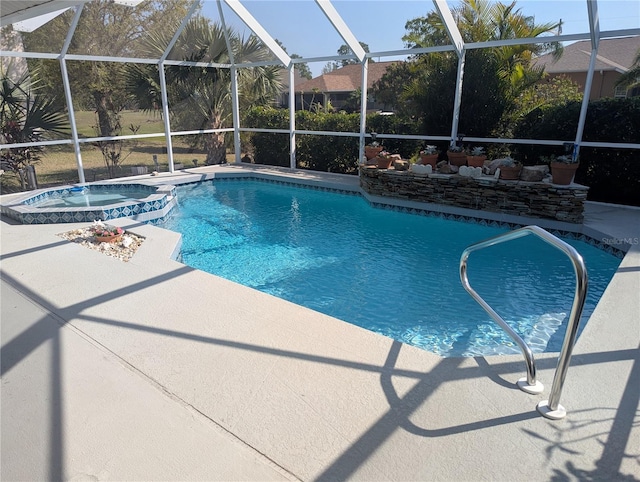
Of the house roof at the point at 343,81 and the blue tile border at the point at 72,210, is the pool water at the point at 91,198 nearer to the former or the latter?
the blue tile border at the point at 72,210

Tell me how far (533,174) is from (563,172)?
0.52 meters

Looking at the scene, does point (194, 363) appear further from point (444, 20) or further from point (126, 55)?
point (126, 55)

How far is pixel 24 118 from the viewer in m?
9.38

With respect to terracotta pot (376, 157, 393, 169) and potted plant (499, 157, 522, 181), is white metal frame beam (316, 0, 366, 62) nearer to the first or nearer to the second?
terracotta pot (376, 157, 393, 169)

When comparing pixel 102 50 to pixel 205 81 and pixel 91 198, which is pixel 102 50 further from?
pixel 91 198

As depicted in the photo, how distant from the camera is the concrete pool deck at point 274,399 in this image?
220 centimetres

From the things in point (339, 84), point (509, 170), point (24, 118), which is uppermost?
point (339, 84)

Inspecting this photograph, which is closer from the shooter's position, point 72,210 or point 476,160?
point 72,210

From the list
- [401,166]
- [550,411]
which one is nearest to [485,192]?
[401,166]

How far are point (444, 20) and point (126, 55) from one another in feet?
24.9

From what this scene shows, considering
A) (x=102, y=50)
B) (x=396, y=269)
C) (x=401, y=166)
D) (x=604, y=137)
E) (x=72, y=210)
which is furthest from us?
(x=102, y=50)

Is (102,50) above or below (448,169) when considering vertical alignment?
above

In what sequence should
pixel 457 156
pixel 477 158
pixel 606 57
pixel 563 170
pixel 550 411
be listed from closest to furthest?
pixel 550 411 → pixel 563 170 → pixel 477 158 → pixel 457 156 → pixel 606 57

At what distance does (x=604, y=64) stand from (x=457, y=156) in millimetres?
11985
